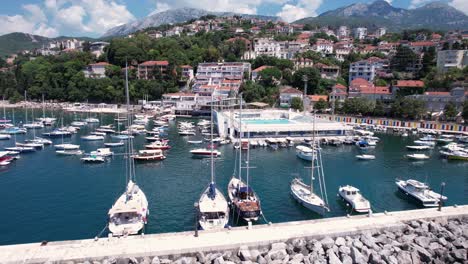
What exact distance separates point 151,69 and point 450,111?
79854 millimetres

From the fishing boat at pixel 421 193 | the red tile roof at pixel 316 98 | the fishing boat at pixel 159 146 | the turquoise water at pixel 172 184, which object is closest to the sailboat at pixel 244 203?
the turquoise water at pixel 172 184

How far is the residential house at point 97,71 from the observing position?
10752 cm

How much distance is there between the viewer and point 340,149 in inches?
1944

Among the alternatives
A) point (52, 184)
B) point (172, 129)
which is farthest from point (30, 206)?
point (172, 129)

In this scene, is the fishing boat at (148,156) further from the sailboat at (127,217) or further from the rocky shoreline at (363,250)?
the rocky shoreline at (363,250)

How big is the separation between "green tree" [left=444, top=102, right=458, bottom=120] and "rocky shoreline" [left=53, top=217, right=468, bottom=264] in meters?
52.0

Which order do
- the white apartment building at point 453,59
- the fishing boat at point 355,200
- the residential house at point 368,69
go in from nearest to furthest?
the fishing boat at point 355,200 < the white apartment building at point 453,59 < the residential house at point 368,69

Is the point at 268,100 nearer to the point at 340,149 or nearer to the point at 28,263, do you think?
the point at 340,149

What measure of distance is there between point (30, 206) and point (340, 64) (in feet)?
324

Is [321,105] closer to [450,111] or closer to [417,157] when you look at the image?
[450,111]

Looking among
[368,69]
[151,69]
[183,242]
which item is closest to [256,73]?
[368,69]

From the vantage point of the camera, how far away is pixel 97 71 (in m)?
109

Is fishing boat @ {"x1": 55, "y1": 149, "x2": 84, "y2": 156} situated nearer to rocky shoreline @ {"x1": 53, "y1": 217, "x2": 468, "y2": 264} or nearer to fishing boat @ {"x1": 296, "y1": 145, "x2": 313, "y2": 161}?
fishing boat @ {"x1": 296, "y1": 145, "x2": 313, "y2": 161}

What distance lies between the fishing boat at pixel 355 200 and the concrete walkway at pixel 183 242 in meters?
5.04
